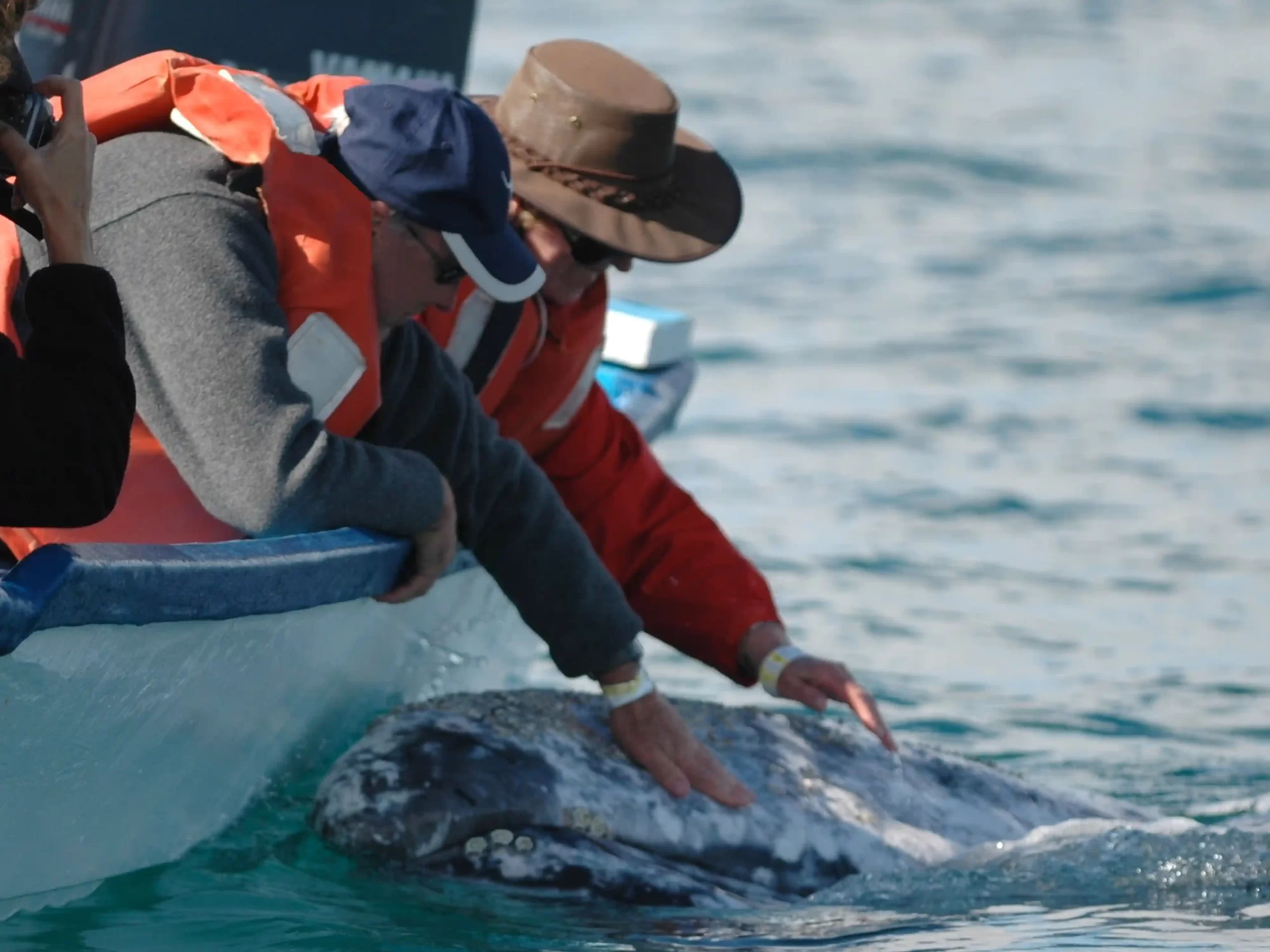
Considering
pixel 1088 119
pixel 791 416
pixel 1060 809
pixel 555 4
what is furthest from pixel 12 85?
pixel 555 4

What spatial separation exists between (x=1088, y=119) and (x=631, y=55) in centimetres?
365

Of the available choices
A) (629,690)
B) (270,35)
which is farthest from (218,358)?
(270,35)

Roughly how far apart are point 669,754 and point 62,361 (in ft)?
6.39

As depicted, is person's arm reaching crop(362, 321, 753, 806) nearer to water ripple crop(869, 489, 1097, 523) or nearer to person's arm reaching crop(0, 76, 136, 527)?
person's arm reaching crop(0, 76, 136, 527)

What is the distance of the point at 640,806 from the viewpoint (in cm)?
414

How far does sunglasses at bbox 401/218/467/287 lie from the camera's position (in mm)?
3662

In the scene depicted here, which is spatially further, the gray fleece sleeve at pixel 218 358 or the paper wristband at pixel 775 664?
the paper wristband at pixel 775 664

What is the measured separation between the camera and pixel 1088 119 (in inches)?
638

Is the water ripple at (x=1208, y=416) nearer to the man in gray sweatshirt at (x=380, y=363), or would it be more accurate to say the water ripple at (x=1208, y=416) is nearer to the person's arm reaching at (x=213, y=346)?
the man in gray sweatshirt at (x=380, y=363)

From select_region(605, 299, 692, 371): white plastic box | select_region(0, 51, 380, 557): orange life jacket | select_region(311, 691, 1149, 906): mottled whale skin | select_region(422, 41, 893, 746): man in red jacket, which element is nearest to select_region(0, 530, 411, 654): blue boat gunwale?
select_region(0, 51, 380, 557): orange life jacket

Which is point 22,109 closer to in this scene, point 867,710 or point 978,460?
point 867,710

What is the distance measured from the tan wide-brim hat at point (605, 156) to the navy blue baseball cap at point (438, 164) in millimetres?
695

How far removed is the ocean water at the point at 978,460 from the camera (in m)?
3.96

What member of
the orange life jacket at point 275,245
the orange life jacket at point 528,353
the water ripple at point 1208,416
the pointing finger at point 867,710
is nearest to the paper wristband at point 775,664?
the pointing finger at point 867,710
